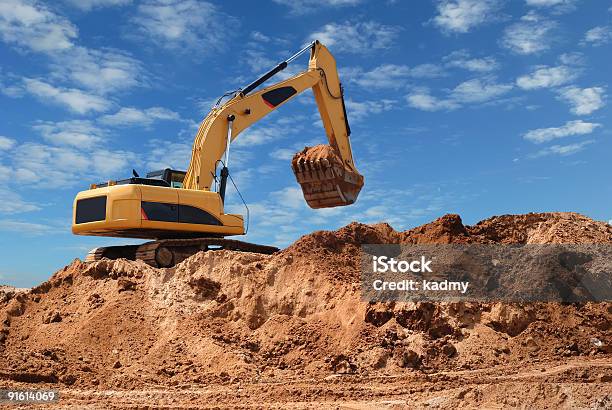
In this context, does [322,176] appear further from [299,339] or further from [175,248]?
[299,339]

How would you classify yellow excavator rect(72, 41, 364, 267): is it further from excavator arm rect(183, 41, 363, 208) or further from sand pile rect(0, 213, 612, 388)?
sand pile rect(0, 213, 612, 388)

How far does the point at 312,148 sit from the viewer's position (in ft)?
54.0

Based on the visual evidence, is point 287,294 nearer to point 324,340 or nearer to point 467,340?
point 324,340

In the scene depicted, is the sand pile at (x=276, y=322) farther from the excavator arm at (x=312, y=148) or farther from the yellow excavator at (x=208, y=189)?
the excavator arm at (x=312, y=148)

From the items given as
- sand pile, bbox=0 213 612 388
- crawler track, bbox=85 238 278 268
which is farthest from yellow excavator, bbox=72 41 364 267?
sand pile, bbox=0 213 612 388

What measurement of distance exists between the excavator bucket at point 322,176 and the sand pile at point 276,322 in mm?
2014

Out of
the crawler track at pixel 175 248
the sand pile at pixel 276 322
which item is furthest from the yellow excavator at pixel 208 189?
the sand pile at pixel 276 322

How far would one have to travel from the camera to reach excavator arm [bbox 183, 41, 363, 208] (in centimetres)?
1511

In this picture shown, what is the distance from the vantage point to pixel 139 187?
45.3 feet

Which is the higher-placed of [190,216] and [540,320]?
[190,216]

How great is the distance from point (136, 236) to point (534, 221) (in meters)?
9.63

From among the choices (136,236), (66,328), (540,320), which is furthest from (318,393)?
(136,236)

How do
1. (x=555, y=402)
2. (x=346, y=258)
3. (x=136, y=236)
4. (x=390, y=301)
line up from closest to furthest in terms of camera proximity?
(x=555, y=402) < (x=390, y=301) < (x=346, y=258) < (x=136, y=236)

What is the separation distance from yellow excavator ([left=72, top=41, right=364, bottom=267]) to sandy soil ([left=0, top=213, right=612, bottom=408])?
3.49ft
